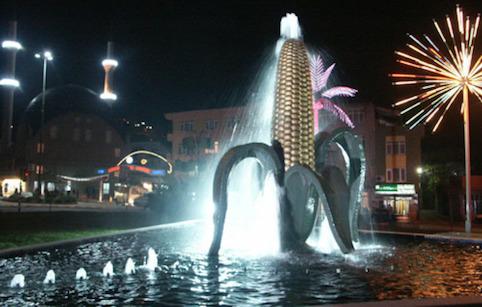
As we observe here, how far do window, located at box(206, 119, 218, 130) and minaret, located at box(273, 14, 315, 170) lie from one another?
53.7 meters

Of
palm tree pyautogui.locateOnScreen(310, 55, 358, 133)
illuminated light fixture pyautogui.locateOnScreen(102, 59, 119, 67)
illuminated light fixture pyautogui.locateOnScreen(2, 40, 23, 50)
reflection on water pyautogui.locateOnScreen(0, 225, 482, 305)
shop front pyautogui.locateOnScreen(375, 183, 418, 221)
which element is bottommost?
reflection on water pyautogui.locateOnScreen(0, 225, 482, 305)

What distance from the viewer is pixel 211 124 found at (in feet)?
233

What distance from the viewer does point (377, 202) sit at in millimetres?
48562

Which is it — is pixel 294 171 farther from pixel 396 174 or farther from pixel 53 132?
pixel 53 132

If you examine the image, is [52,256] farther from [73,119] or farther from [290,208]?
[73,119]

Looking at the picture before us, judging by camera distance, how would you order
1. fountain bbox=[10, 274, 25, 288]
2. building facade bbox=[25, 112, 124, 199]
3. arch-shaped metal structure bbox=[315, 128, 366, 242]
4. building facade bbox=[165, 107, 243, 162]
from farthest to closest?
building facade bbox=[25, 112, 124, 199], building facade bbox=[165, 107, 243, 162], arch-shaped metal structure bbox=[315, 128, 366, 242], fountain bbox=[10, 274, 25, 288]

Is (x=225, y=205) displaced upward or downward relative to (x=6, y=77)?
downward

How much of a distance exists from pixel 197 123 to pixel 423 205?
1315 inches

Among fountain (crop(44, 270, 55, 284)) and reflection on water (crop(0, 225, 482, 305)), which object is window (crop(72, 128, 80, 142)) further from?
fountain (crop(44, 270, 55, 284))

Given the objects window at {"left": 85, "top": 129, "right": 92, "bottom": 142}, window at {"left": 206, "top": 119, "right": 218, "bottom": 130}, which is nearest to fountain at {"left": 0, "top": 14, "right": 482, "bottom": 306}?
window at {"left": 206, "top": 119, "right": 218, "bottom": 130}

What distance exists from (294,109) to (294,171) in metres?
2.08

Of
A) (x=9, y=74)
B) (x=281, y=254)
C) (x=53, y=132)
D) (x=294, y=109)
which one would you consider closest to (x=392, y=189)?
(x=294, y=109)

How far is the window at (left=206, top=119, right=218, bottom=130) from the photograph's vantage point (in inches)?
2785

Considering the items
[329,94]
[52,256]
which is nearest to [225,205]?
[52,256]
